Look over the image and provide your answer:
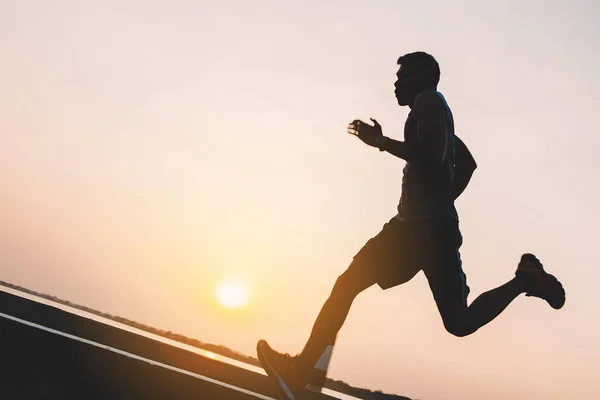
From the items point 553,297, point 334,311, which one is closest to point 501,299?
point 553,297

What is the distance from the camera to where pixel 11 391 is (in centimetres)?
220

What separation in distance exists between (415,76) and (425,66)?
0.10 m

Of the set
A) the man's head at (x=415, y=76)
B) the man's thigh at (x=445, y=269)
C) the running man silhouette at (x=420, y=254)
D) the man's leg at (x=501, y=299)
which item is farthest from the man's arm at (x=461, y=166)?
the man's leg at (x=501, y=299)

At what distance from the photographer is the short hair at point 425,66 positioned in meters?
4.29

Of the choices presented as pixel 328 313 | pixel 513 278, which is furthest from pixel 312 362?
pixel 513 278

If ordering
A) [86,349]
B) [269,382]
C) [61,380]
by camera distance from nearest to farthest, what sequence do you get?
[61,380] < [86,349] < [269,382]

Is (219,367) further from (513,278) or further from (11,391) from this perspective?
(513,278)

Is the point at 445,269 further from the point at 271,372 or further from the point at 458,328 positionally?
the point at 271,372

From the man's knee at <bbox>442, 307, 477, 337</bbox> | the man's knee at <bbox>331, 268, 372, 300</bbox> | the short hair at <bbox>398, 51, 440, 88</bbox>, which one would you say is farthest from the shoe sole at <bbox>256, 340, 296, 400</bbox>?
the short hair at <bbox>398, 51, 440, 88</bbox>

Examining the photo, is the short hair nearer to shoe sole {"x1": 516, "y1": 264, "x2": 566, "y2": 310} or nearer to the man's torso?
the man's torso

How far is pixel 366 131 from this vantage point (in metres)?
3.69

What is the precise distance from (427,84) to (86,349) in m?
2.84

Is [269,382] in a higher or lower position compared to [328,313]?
lower

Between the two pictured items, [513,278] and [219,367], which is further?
[513,278]
